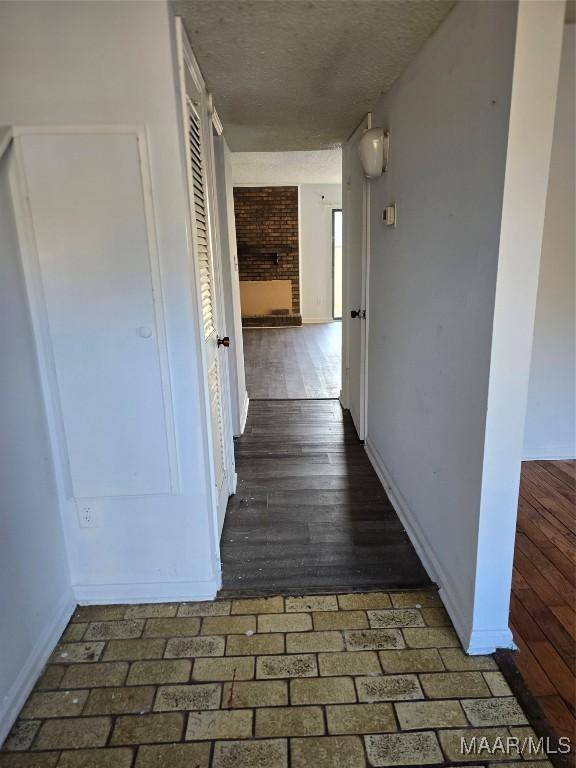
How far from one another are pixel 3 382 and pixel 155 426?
0.50 meters

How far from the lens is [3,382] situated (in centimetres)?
149

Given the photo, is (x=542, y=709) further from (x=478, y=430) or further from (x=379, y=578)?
(x=478, y=430)

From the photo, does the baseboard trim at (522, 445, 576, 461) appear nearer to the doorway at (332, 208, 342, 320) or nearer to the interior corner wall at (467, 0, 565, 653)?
the interior corner wall at (467, 0, 565, 653)

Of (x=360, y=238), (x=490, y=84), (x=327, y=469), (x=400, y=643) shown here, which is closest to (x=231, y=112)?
(x=360, y=238)

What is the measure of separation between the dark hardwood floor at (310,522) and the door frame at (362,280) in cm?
42

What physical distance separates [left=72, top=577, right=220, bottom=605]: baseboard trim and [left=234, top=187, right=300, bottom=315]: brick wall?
7.20 meters

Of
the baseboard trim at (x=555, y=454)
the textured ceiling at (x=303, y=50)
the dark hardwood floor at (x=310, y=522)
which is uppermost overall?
the textured ceiling at (x=303, y=50)

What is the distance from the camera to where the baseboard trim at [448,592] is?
160 cm

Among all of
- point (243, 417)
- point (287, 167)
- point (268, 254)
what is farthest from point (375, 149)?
point (268, 254)

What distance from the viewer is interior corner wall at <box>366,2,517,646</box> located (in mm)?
1391

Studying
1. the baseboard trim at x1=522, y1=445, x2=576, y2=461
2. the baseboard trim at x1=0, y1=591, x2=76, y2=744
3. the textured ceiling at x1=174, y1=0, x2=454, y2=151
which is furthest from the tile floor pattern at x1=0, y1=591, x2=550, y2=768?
the textured ceiling at x1=174, y1=0, x2=454, y2=151

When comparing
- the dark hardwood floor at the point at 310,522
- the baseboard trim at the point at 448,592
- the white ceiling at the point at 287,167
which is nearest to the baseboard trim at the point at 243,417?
the dark hardwood floor at the point at 310,522

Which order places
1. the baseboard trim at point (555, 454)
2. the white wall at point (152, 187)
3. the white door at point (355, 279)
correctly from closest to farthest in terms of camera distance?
the white wall at point (152, 187)
the baseboard trim at point (555, 454)
the white door at point (355, 279)

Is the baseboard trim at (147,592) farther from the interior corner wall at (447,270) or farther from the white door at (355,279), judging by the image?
the white door at (355,279)
